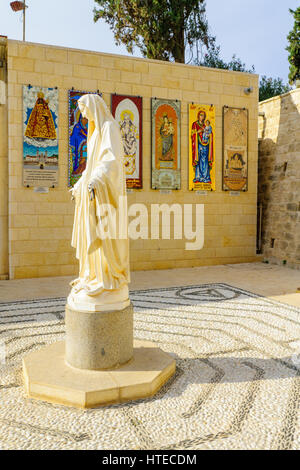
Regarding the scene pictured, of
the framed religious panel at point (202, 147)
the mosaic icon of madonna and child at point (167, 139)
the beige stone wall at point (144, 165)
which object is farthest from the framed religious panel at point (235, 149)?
the mosaic icon of madonna and child at point (167, 139)

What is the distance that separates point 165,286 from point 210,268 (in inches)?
90.8

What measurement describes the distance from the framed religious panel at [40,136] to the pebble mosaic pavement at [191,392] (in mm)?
3288

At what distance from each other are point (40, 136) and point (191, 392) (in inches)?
244

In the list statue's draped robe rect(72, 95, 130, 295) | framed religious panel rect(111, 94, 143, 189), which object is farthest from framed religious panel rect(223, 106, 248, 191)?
statue's draped robe rect(72, 95, 130, 295)

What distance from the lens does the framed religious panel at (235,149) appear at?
936 centimetres

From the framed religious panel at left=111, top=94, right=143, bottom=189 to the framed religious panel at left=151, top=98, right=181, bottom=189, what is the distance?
11.8 inches

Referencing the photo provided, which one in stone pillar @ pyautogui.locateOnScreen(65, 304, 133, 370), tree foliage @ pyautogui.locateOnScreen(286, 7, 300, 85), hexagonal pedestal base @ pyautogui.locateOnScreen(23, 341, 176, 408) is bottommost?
hexagonal pedestal base @ pyautogui.locateOnScreen(23, 341, 176, 408)

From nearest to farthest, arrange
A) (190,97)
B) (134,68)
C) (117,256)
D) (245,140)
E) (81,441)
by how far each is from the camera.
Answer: (81,441) → (117,256) → (134,68) → (190,97) → (245,140)

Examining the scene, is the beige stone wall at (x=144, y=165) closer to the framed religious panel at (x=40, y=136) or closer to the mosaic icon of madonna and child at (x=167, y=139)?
the framed religious panel at (x=40, y=136)

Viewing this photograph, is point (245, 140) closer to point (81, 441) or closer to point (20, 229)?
point (20, 229)

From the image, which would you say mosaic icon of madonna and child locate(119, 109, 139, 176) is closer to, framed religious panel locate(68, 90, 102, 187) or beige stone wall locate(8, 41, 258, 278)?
beige stone wall locate(8, 41, 258, 278)

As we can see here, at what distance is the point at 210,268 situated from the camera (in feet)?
29.6

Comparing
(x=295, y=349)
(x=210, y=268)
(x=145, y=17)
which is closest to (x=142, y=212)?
(x=210, y=268)

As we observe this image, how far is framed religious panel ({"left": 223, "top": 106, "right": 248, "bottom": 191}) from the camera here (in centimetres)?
936
